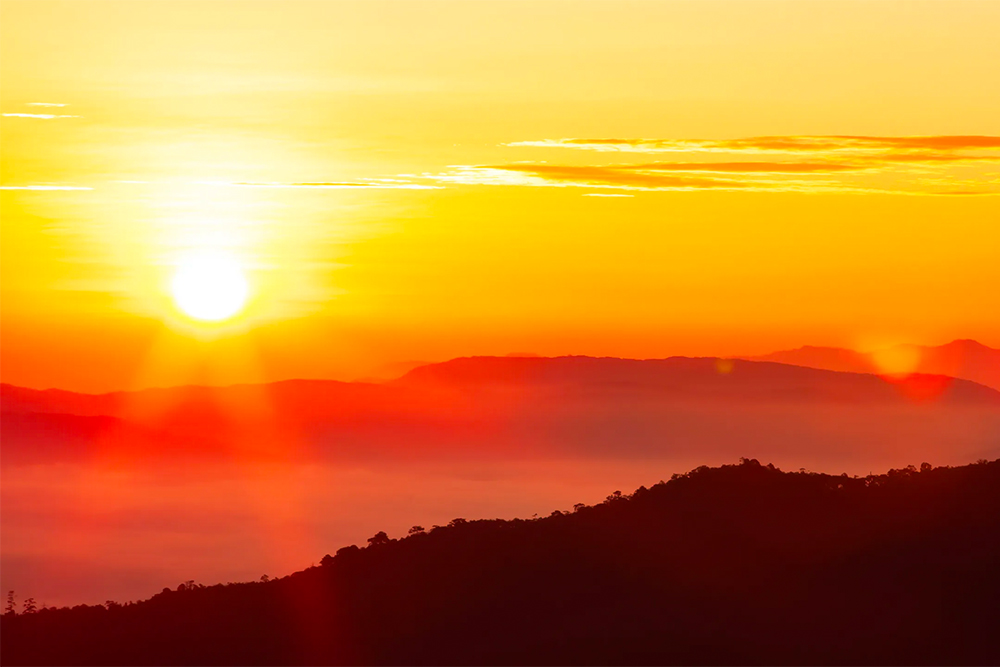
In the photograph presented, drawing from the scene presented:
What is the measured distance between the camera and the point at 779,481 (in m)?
36.8

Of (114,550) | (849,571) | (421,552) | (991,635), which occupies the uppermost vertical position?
(114,550)

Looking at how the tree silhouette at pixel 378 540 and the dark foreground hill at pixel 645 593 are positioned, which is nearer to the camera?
the dark foreground hill at pixel 645 593

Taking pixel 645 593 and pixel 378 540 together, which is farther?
pixel 378 540

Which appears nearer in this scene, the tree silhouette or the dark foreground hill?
the dark foreground hill

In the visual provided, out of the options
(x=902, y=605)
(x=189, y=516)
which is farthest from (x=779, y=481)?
(x=189, y=516)

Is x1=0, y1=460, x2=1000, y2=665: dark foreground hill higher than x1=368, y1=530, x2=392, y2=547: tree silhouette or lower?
lower

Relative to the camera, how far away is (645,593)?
32.0 meters

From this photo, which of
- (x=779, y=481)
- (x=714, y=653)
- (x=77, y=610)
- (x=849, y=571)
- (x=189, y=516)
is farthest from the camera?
(x=189, y=516)

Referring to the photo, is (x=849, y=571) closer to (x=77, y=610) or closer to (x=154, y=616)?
(x=154, y=616)

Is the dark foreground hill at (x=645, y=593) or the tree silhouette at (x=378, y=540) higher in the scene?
the tree silhouette at (x=378, y=540)

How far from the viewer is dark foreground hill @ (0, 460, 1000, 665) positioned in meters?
29.7

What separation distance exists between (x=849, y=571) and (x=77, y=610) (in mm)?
17871

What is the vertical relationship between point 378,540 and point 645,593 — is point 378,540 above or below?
above

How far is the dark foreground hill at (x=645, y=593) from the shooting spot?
29.7m
